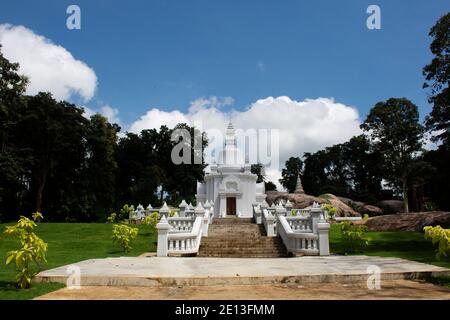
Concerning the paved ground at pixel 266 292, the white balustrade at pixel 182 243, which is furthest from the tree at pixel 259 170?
the paved ground at pixel 266 292

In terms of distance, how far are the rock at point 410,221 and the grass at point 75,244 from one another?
13336 millimetres

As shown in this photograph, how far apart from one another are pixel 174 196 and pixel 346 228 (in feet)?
137

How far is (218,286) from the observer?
23.3ft

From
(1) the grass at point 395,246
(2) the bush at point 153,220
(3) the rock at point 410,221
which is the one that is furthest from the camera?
(2) the bush at point 153,220

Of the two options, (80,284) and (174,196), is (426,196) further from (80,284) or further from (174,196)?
(80,284)

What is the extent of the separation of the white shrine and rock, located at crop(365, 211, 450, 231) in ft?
40.2

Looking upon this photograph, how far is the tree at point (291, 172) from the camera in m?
70.1

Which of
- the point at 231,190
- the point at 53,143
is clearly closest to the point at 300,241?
the point at 231,190

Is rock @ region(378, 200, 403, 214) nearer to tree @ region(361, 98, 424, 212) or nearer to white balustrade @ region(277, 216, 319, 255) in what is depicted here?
tree @ region(361, 98, 424, 212)

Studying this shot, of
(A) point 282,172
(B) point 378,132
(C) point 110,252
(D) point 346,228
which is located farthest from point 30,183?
(A) point 282,172

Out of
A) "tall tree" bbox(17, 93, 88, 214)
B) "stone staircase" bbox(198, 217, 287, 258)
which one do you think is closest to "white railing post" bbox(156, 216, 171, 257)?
"stone staircase" bbox(198, 217, 287, 258)

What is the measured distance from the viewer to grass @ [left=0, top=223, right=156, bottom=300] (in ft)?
37.5

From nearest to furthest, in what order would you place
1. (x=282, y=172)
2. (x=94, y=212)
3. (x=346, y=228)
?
(x=346, y=228) < (x=94, y=212) < (x=282, y=172)

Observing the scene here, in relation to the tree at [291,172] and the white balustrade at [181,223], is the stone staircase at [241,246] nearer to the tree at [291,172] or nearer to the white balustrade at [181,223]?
the white balustrade at [181,223]
